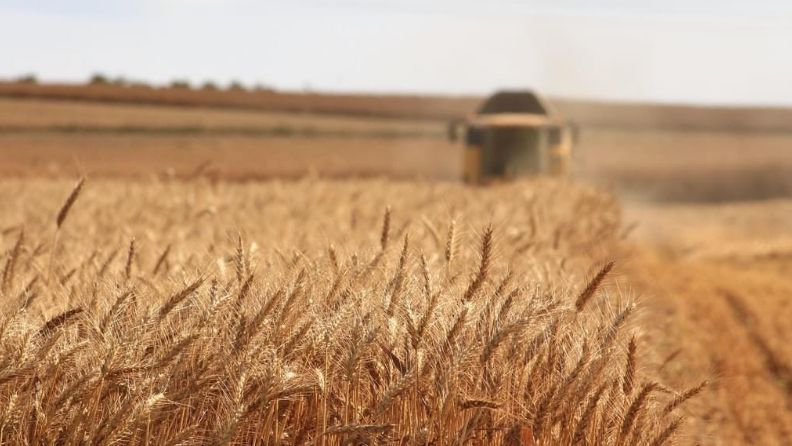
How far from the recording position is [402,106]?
50875mm

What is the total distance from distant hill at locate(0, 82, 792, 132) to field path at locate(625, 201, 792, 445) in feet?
84.9

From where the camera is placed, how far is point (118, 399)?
2910mm

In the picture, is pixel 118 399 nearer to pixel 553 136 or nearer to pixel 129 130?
pixel 553 136

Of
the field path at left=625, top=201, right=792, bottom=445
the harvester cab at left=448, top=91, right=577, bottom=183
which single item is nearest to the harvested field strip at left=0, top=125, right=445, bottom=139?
the field path at left=625, top=201, right=792, bottom=445

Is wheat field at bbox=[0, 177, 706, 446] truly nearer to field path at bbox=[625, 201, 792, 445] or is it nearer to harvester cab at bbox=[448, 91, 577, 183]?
field path at bbox=[625, 201, 792, 445]

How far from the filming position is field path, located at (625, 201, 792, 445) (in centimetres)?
891

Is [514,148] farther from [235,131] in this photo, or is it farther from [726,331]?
[235,131]

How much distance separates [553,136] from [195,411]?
15.4 m

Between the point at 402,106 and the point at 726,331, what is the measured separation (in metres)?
39.2

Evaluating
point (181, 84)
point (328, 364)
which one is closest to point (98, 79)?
point (181, 84)

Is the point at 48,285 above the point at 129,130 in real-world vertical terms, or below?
above

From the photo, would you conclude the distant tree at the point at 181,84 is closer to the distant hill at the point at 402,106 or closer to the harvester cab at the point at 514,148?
the distant hill at the point at 402,106

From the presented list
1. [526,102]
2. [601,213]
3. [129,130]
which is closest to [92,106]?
[129,130]

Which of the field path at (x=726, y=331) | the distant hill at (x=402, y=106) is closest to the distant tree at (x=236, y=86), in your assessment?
the distant hill at (x=402, y=106)
